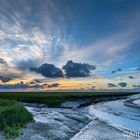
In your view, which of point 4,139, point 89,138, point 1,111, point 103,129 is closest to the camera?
point 4,139

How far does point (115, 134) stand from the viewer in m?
23.5

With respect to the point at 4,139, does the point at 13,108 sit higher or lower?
higher

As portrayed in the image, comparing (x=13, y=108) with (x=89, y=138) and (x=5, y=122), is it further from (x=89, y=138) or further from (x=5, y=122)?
(x=89, y=138)

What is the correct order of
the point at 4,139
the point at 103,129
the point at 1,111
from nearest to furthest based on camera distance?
the point at 4,139 → the point at 1,111 → the point at 103,129

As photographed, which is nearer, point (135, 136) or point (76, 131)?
point (135, 136)

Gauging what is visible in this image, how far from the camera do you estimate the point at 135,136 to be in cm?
2255

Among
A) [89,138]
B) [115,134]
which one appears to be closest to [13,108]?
[89,138]

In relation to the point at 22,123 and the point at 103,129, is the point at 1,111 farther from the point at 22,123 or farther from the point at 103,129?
the point at 103,129

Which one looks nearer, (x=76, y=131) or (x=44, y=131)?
(x=44, y=131)

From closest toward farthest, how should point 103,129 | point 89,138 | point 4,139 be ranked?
point 4,139, point 89,138, point 103,129

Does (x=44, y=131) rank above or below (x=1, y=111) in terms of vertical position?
below

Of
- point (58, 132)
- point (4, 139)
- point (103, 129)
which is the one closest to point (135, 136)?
point (103, 129)

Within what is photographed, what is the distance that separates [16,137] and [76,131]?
7.29 metres

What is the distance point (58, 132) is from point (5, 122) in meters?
5.06
